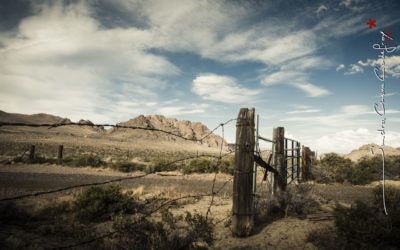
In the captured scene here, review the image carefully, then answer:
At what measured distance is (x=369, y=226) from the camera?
365 cm

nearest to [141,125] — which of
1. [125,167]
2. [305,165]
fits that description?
[125,167]

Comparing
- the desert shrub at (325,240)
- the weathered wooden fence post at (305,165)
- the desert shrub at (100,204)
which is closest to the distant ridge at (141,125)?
the weathered wooden fence post at (305,165)

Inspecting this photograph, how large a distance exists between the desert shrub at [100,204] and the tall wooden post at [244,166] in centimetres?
373

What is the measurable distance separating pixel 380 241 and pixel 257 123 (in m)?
3.58

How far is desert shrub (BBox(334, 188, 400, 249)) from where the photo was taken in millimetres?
3559

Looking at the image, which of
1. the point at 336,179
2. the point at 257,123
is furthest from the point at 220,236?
the point at 336,179

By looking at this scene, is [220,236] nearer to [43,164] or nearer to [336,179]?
[336,179]

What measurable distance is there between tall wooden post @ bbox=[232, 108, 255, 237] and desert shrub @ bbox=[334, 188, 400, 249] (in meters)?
1.65

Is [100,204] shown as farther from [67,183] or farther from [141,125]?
[141,125]

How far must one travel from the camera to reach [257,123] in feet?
20.6

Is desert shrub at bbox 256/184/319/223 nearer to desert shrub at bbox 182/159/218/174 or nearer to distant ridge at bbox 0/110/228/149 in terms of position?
desert shrub at bbox 182/159/218/174

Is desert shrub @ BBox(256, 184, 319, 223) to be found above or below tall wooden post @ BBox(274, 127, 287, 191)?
below

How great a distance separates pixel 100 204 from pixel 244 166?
182 inches

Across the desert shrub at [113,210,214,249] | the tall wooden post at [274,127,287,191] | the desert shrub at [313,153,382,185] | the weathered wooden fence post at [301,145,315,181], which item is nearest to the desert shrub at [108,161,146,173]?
the weathered wooden fence post at [301,145,315,181]
